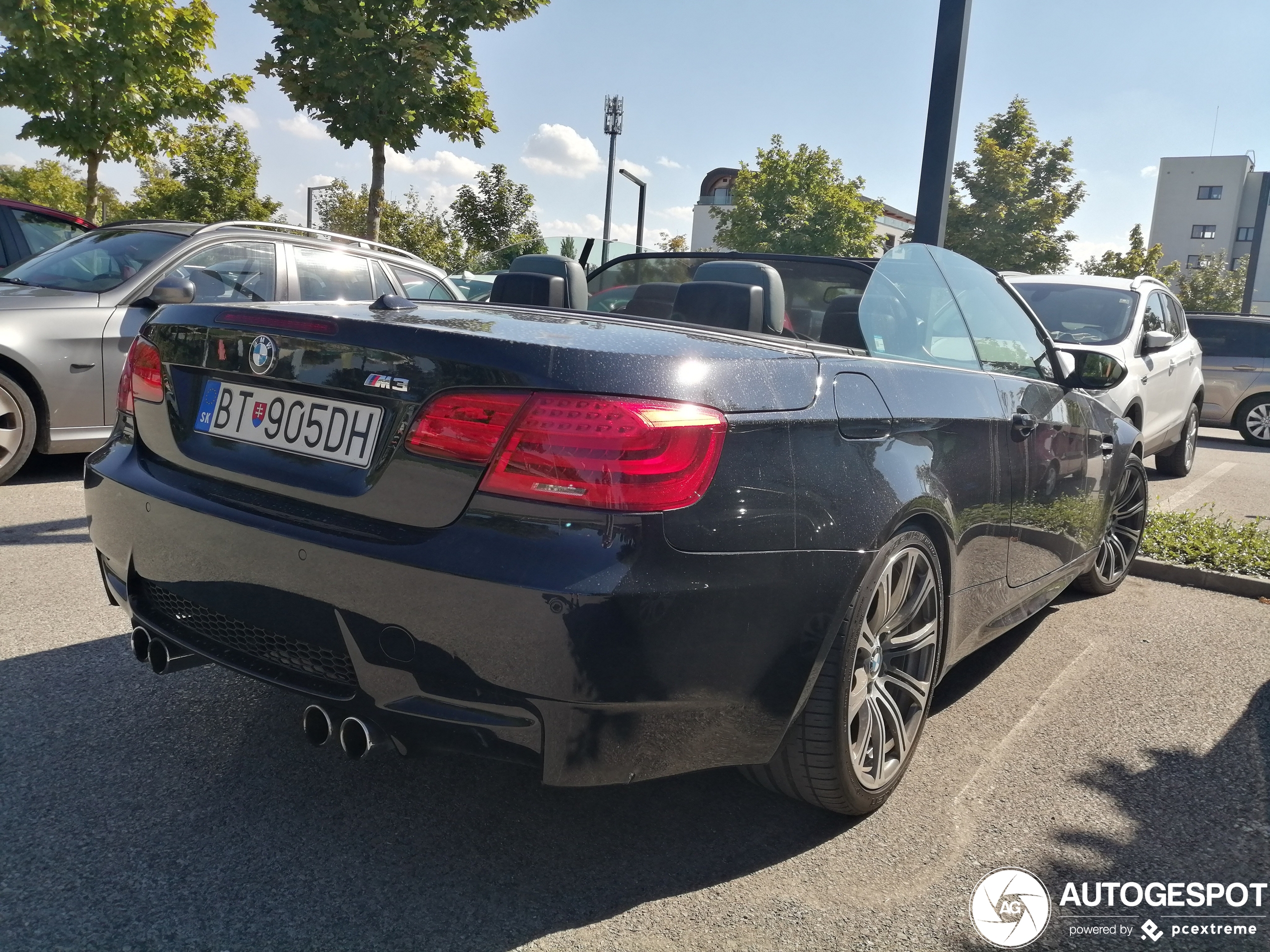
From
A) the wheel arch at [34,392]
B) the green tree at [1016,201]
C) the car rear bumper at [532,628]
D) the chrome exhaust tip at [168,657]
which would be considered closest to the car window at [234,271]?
the wheel arch at [34,392]

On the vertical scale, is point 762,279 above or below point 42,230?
below

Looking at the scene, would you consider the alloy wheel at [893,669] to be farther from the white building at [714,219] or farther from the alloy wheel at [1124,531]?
the white building at [714,219]

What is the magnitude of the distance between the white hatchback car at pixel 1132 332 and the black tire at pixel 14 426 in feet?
21.3

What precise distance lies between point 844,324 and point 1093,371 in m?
1.42

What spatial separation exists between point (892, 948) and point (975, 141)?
121 feet

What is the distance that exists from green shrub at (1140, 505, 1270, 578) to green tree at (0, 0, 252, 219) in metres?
13.9

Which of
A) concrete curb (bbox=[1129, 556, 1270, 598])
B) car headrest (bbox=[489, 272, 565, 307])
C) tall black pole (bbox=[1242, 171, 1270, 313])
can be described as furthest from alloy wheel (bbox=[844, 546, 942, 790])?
tall black pole (bbox=[1242, 171, 1270, 313])

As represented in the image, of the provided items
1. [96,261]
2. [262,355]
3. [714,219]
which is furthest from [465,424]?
[714,219]

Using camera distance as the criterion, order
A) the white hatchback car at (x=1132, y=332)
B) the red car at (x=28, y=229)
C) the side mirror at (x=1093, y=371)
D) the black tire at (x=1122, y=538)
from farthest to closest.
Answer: the red car at (x=28, y=229), the white hatchback car at (x=1132, y=332), the black tire at (x=1122, y=538), the side mirror at (x=1093, y=371)

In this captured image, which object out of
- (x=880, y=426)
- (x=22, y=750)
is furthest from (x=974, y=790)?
(x=22, y=750)

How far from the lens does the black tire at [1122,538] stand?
5.24 metres

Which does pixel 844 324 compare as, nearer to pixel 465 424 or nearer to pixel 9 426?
pixel 465 424

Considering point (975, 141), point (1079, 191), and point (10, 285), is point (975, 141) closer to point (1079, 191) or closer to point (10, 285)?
point (1079, 191)

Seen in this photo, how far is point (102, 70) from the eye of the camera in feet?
47.9
